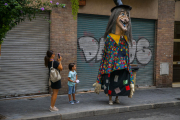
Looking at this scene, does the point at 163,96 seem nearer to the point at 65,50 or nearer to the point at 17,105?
the point at 65,50

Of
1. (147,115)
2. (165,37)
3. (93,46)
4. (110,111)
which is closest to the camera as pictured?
(147,115)

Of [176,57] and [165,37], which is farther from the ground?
[165,37]

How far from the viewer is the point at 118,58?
23.4 ft

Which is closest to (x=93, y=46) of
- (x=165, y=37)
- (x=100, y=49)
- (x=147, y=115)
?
(x=100, y=49)

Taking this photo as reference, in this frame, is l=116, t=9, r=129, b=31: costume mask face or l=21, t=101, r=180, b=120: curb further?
l=116, t=9, r=129, b=31: costume mask face

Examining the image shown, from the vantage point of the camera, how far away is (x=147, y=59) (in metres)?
11.0

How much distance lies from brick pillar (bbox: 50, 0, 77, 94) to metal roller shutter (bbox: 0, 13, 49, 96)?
0.29 metres

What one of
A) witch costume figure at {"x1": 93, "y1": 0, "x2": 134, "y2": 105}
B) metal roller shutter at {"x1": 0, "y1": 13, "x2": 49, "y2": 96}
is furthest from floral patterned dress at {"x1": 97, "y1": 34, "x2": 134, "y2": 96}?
metal roller shutter at {"x1": 0, "y1": 13, "x2": 49, "y2": 96}

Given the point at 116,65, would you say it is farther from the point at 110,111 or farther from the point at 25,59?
the point at 25,59

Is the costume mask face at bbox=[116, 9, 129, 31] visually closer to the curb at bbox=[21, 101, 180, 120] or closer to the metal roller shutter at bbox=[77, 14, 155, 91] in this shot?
the curb at bbox=[21, 101, 180, 120]

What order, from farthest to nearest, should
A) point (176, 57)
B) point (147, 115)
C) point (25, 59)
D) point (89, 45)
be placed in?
point (176, 57) → point (89, 45) → point (25, 59) → point (147, 115)

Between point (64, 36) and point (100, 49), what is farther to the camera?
point (100, 49)

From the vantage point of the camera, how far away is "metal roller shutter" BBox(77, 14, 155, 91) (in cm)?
957

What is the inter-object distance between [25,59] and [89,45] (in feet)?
8.79
